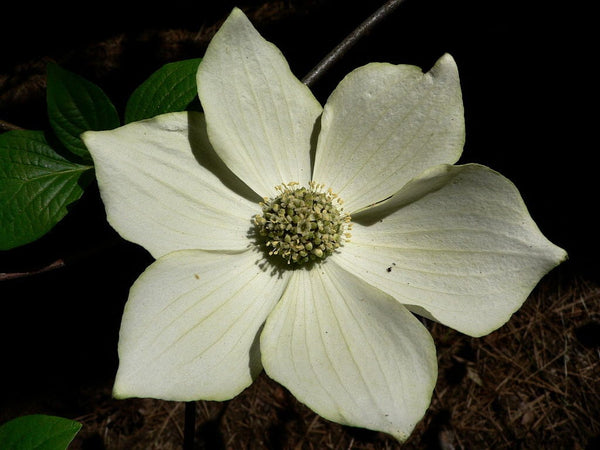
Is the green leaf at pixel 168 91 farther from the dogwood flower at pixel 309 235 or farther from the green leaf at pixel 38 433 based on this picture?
the green leaf at pixel 38 433

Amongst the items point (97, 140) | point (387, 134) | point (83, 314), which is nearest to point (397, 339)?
point (387, 134)

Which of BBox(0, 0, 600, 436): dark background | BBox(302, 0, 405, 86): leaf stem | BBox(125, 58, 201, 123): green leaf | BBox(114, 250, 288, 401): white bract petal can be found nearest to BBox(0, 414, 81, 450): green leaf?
BBox(114, 250, 288, 401): white bract petal

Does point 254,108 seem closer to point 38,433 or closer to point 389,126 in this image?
point 389,126

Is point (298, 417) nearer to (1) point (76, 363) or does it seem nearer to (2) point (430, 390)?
(1) point (76, 363)

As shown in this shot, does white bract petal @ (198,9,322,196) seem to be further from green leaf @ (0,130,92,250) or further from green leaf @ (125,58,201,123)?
green leaf @ (0,130,92,250)

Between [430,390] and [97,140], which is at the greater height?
[97,140]

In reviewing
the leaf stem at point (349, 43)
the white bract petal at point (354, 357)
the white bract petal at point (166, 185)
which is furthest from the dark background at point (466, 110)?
the white bract petal at point (354, 357)
